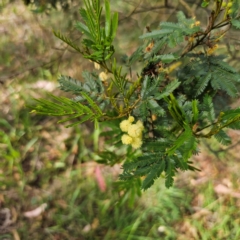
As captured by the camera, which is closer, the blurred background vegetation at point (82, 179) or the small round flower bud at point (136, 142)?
the small round flower bud at point (136, 142)

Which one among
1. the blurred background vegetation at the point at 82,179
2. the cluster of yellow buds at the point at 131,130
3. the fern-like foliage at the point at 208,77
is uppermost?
the fern-like foliage at the point at 208,77

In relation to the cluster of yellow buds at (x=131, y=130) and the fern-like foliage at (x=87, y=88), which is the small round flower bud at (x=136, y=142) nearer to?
the cluster of yellow buds at (x=131, y=130)

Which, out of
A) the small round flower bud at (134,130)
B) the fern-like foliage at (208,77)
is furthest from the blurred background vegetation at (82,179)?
the small round flower bud at (134,130)

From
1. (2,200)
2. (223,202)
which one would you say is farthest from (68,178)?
(223,202)

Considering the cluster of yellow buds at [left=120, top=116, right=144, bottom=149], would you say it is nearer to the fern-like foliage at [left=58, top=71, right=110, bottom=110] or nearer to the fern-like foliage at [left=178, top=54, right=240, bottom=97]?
the fern-like foliage at [left=58, top=71, right=110, bottom=110]

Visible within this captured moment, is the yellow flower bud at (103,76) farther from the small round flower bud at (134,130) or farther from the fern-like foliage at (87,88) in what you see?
the small round flower bud at (134,130)

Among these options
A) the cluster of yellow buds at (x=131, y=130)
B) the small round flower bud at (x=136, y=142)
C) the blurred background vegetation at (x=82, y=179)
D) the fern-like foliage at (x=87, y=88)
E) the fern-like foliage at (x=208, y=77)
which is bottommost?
the blurred background vegetation at (x=82, y=179)

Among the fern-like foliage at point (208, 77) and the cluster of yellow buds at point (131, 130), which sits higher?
the fern-like foliage at point (208, 77)

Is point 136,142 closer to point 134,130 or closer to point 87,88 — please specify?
point 134,130

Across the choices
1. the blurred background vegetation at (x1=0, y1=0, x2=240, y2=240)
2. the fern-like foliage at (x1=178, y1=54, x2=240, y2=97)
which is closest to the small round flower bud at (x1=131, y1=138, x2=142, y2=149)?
the fern-like foliage at (x1=178, y1=54, x2=240, y2=97)

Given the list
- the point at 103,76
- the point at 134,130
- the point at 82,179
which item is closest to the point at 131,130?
the point at 134,130
